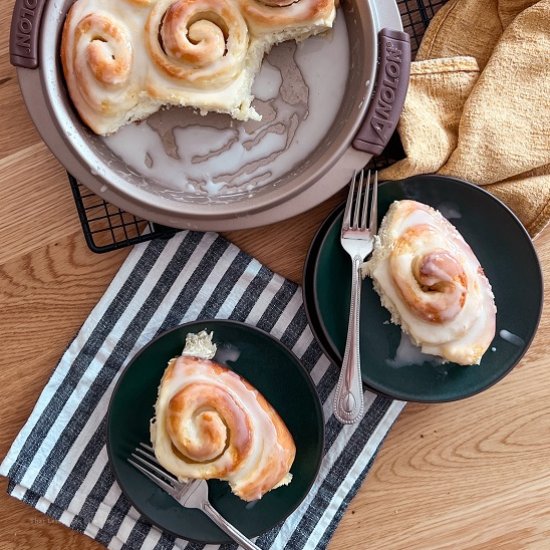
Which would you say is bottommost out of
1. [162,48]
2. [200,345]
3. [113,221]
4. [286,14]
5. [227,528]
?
[227,528]

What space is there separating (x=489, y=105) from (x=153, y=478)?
3.41 feet

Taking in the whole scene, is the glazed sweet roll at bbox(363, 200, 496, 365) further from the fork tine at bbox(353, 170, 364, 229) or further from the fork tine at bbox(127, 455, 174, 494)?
the fork tine at bbox(127, 455, 174, 494)

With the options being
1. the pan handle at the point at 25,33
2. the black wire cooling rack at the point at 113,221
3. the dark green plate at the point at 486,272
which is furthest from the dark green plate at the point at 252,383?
the pan handle at the point at 25,33

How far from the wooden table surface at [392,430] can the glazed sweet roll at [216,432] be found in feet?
0.89

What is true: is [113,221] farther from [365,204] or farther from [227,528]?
[227,528]

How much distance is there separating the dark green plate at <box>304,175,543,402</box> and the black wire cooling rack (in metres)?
0.15

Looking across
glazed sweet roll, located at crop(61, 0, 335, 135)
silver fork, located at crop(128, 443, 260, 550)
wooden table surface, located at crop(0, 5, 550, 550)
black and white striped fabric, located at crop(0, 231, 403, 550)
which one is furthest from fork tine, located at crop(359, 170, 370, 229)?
silver fork, located at crop(128, 443, 260, 550)

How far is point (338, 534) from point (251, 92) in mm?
979

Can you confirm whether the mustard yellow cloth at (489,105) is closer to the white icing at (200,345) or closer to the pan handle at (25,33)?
the white icing at (200,345)

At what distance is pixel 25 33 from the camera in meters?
1.35

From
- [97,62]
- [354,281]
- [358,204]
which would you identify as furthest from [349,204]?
[97,62]

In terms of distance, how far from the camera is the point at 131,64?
4.63 ft

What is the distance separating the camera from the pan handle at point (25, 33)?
4.41 feet

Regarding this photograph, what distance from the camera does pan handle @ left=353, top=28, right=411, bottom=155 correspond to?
1392 mm
